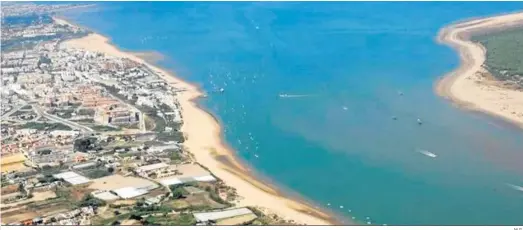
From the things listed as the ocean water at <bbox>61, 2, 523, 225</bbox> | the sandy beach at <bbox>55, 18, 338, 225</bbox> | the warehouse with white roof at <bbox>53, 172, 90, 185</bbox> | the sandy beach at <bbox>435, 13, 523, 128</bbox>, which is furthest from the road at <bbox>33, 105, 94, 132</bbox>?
the sandy beach at <bbox>435, 13, 523, 128</bbox>

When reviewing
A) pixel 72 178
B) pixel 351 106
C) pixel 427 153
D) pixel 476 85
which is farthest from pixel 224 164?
pixel 476 85

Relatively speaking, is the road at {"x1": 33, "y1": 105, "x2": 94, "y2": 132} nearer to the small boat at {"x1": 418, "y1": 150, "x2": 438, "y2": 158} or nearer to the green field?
the small boat at {"x1": 418, "y1": 150, "x2": 438, "y2": 158}

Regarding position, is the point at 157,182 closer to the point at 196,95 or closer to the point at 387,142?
the point at 387,142

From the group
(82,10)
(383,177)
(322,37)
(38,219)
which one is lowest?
(38,219)

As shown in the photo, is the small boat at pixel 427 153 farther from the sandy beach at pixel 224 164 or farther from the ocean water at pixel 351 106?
the sandy beach at pixel 224 164

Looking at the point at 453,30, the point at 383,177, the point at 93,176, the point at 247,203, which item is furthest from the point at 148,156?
the point at 453,30

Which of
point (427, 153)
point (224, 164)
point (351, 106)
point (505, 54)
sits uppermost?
point (505, 54)

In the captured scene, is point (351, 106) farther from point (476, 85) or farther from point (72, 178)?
point (72, 178)
